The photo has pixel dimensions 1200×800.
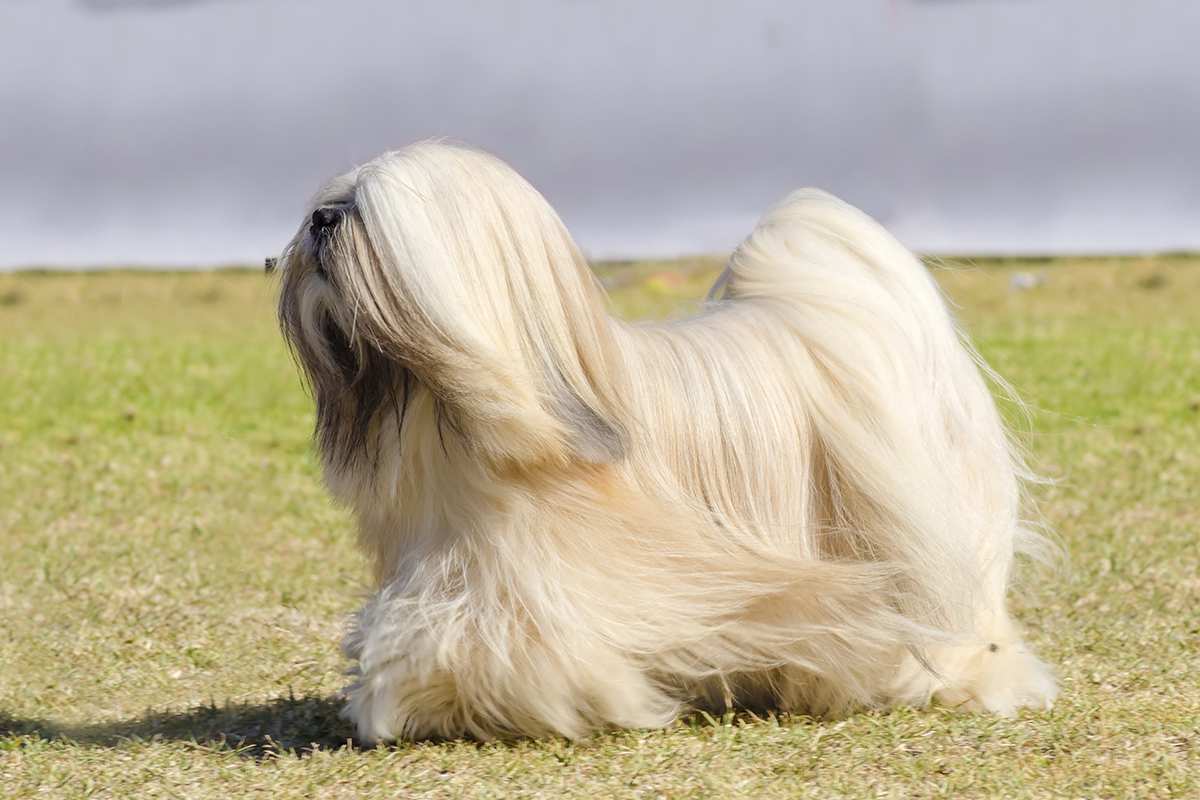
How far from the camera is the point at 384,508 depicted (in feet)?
12.2

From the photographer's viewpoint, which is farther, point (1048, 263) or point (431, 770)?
point (1048, 263)

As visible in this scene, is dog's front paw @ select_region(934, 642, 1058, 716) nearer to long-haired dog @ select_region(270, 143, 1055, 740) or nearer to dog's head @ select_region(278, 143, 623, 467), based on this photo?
long-haired dog @ select_region(270, 143, 1055, 740)

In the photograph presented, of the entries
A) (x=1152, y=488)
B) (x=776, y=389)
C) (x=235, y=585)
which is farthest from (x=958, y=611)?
(x=1152, y=488)

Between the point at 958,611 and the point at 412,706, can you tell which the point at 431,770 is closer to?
the point at 412,706

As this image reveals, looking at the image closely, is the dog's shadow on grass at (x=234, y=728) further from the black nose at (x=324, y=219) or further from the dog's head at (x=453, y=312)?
the black nose at (x=324, y=219)

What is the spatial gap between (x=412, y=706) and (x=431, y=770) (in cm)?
17

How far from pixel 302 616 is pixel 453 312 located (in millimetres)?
2585

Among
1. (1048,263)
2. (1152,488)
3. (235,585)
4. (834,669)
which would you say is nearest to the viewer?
(834,669)

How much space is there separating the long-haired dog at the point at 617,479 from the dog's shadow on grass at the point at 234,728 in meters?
0.32

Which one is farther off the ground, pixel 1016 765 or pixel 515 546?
pixel 515 546

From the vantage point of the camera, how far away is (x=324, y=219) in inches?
138

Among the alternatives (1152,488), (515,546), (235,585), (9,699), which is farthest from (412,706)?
(1152,488)

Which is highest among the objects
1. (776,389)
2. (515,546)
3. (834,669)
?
(776,389)

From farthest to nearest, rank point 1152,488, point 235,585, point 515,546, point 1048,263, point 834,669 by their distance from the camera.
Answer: point 1048,263 → point 1152,488 → point 235,585 → point 834,669 → point 515,546
